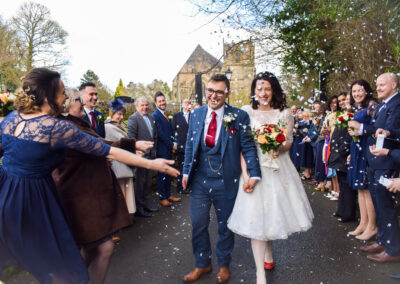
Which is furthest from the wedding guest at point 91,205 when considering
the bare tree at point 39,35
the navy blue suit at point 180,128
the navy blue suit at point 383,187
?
the bare tree at point 39,35

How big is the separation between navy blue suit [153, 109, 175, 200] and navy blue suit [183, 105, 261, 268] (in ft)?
11.6

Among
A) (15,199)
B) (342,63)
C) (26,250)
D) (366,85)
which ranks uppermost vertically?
(342,63)

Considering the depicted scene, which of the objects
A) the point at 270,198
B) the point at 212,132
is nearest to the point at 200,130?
the point at 212,132

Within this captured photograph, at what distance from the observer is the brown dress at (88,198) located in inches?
109

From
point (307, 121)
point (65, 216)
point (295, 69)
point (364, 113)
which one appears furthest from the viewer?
point (295, 69)

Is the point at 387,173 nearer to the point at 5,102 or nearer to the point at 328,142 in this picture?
the point at 328,142

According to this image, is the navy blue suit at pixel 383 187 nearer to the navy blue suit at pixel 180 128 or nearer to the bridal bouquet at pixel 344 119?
the bridal bouquet at pixel 344 119

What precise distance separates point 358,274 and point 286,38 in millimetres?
9986

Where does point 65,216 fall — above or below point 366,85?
below

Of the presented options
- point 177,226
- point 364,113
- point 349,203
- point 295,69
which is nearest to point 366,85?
point 364,113

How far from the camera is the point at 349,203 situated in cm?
580

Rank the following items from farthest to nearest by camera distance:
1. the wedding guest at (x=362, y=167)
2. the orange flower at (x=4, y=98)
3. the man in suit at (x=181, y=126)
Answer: the man in suit at (x=181, y=126)
the wedding guest at (x=362, y=167)
the orange flower at (x=4, y=98)

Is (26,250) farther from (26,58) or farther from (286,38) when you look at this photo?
(26,58)

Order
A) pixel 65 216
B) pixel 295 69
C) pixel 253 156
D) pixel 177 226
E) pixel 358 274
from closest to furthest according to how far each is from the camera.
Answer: pixel 65 216 < pixel 253 156 < pixel 358 274 < pixel 177 226 < pixel 295 69
